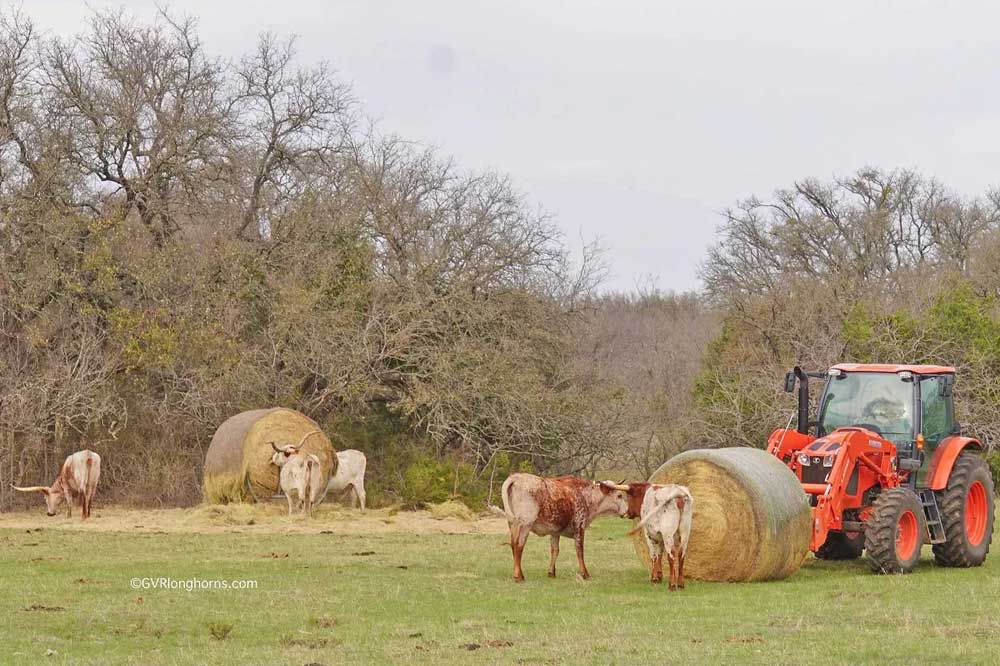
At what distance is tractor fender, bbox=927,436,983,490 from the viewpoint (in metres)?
15.7

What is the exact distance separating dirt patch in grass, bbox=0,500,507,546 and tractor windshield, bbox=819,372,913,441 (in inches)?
256

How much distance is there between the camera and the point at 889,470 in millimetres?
15312

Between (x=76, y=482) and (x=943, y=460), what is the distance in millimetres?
14012

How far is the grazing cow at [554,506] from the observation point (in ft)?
46.4

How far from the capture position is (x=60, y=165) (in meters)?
26.3

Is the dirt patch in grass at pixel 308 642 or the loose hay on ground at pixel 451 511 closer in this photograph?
the dirt patch in grass at pixel 308 642

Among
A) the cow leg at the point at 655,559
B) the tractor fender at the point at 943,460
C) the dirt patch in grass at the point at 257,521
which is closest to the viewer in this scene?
the cow leg at the point at 655,559

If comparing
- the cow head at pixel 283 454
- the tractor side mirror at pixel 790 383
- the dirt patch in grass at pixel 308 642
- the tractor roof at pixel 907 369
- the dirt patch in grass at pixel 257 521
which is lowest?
the dirt patch in grass at pixel 308 642

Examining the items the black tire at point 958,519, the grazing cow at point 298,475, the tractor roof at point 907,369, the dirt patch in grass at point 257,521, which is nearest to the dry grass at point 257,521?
the dirt patch in grass at point 257,521

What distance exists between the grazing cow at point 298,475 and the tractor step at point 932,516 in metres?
10.3

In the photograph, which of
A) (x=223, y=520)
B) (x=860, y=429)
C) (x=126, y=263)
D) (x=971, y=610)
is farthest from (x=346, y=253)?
(x=971, y=610)

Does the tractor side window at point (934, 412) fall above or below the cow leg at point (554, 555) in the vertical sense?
above

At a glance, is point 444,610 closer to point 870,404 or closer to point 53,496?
point 870,404

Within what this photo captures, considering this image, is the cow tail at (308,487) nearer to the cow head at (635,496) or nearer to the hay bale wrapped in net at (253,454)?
the hay bale wrapped in net at (253,454)
